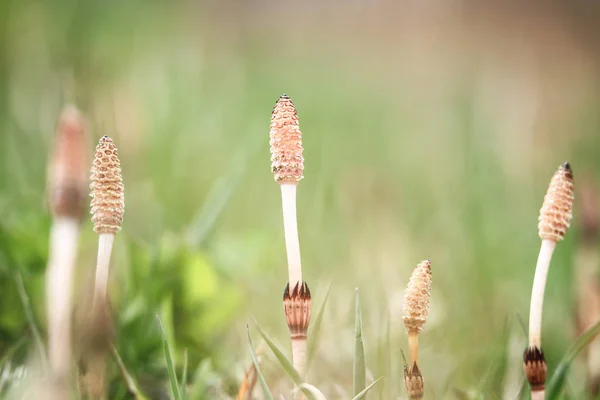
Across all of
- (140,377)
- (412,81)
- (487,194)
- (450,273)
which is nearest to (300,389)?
(140,377)

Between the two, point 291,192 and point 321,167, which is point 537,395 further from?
point 321,167

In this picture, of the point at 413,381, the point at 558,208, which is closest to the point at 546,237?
the point at 558,208

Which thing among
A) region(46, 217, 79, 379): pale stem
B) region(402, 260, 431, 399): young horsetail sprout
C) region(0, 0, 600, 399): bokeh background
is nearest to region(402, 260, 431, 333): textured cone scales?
region(402, 260, 431, 399): young horsetail sprout

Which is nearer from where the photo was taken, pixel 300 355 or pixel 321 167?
pixel 300 355

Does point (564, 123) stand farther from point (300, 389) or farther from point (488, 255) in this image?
point (300, 389)

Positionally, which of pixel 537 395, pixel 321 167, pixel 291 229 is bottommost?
pixel 537 395

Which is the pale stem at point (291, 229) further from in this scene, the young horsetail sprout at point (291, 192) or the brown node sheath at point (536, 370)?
the brown node sheath at point (536, 370)

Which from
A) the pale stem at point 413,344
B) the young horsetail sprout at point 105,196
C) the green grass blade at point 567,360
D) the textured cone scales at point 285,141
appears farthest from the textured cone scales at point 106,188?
the green grass blade at point 567,360
